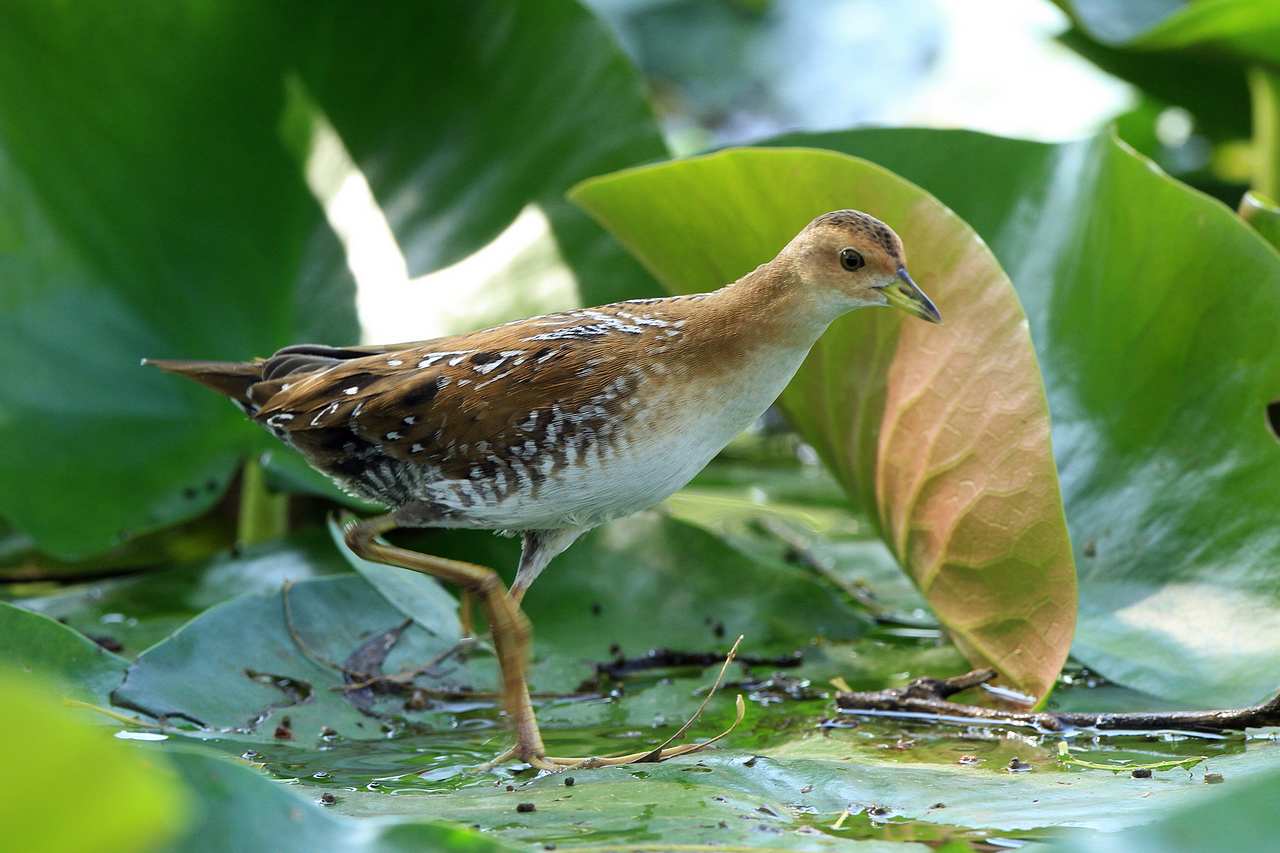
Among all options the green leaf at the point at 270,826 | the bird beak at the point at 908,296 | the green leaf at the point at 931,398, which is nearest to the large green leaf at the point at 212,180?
the green leaf at the point at 931,398

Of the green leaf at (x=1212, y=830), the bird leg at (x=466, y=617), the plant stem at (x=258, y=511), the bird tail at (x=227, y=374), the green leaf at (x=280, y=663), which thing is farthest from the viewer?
the plant stem at (x=258, y=511)

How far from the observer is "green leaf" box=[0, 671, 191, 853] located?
129 cm

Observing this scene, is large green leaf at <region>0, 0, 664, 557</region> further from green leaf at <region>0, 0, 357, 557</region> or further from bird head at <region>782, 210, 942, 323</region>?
bird head at <region>782, 210, 942, 323</region>

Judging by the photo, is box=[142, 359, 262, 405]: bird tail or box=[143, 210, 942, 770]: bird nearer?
box=[143, 210, 942, 770]: bird

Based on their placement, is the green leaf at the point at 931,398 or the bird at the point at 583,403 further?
the green leaf at the point at 931,398

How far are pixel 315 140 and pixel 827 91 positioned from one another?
3730 mm

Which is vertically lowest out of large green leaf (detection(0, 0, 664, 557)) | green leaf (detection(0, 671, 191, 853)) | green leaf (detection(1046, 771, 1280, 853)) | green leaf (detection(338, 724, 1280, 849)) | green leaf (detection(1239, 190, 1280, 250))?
green leaf (detection(0, 671, 191, 853))

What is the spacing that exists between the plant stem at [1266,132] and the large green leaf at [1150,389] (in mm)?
1684

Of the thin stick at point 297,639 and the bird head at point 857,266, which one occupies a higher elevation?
the bird head at point 857,266

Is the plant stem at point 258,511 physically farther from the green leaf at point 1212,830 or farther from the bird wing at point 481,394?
the green leaf at point 1212,830

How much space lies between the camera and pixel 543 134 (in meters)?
4.34

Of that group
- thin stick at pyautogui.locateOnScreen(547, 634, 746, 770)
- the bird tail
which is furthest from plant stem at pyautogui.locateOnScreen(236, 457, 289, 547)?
thin stick at pyautogui.locateOnScreen(547, 634, 746, 770)

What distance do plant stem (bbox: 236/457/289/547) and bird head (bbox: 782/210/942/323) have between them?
207 cm

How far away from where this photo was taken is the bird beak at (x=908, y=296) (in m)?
2.88
